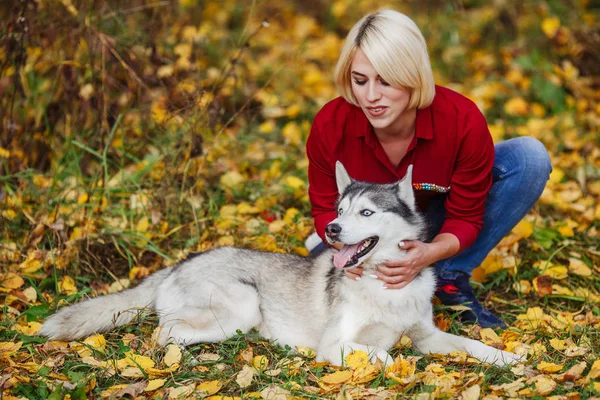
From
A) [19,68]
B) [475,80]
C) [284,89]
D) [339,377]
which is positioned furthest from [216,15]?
[339,377]

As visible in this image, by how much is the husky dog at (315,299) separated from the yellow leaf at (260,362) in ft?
0.98

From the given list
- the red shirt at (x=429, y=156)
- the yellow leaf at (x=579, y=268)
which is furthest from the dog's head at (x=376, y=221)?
the yellow leaf at (x=579, y=268)

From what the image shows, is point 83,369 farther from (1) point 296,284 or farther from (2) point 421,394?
(2) point 421,394

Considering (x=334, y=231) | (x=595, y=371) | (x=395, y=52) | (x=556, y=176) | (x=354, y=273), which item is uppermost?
(x=395, y=52)

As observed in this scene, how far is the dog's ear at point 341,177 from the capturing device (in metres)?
4.01

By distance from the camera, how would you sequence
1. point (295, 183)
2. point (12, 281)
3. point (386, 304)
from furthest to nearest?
point (295, 183), point (12, 281), point (386, 304)

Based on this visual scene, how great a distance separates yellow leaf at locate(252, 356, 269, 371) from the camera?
12.3ft

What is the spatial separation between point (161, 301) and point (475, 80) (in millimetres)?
5463

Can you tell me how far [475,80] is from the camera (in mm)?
8305

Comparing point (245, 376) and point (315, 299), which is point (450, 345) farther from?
point (245, 376)

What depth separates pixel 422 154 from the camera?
4051mm

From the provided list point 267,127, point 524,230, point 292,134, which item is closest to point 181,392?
point 524,230

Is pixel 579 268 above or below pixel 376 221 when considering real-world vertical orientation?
below

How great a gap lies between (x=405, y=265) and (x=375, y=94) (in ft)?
3.22
